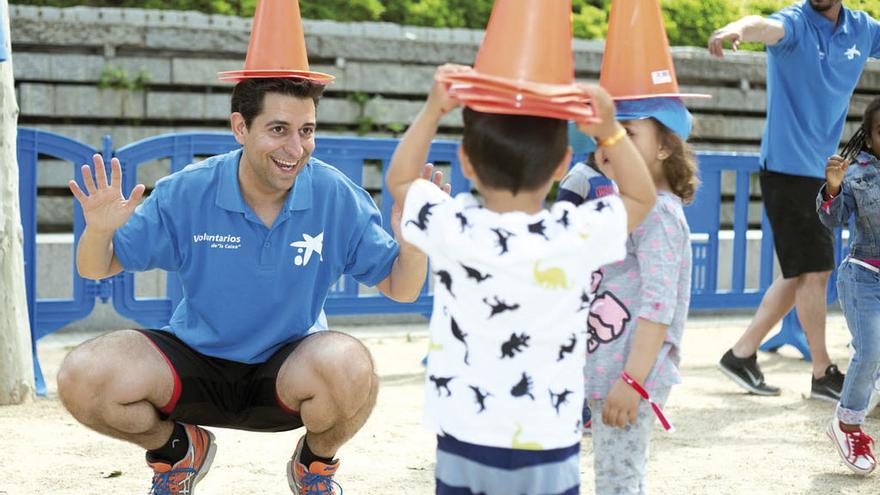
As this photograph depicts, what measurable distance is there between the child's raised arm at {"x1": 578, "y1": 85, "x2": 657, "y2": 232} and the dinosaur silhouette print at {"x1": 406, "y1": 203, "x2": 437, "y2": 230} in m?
0.38

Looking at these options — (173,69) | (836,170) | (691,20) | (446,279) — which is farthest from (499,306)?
(691,20)

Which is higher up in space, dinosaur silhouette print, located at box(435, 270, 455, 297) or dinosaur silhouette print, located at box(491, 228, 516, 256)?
dinosaur silhouette print, located at box(491, 228, 516, 256)

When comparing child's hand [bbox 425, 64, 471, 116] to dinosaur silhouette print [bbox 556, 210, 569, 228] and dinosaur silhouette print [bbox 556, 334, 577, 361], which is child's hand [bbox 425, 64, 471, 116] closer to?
dinosaur silhouette print [bbox 556, 210, 569, 228]

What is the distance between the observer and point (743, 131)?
10.9 m

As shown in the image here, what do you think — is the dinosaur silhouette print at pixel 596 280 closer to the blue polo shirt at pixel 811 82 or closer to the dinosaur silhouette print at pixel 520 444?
the dinosaur silhouette print at pixel 520 444

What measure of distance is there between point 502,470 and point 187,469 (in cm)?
147

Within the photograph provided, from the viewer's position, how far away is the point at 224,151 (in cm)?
648

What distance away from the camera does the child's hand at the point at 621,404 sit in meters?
2.90

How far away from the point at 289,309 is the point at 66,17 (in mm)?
6054

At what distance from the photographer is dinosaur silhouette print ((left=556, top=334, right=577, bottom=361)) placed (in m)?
2.60

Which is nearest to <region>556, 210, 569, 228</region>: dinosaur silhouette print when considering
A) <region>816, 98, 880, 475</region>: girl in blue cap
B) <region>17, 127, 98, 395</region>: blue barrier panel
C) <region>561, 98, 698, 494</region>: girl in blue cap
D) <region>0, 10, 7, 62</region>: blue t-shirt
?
<region>561, 98, 698, 494</region>: girl in blue cap

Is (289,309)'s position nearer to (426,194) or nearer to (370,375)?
(370,375)

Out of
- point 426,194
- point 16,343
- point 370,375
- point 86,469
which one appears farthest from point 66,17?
point 426,194

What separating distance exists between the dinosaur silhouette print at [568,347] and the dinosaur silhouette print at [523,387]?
0.27ft
